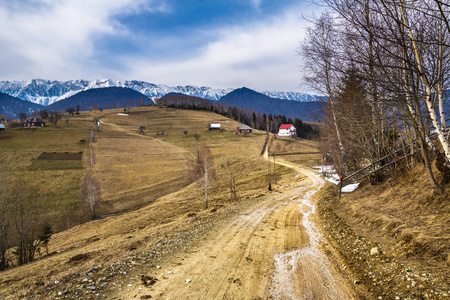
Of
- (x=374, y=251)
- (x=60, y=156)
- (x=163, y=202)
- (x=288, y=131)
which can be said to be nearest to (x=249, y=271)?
(x=374, y=251)

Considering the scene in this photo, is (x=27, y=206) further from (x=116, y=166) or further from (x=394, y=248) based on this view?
(x=394, y=248)

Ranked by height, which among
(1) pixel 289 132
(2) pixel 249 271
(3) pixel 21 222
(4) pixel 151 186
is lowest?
(4) pixel 151 186

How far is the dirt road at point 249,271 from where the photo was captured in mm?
6285

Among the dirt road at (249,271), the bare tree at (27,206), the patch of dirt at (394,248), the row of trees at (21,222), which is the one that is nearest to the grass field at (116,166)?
the bare tree at (27,206)

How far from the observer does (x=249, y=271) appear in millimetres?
7648

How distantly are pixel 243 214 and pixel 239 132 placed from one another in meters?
109

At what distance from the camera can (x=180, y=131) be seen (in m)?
126

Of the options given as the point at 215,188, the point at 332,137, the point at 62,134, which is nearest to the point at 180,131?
the point at 62,134

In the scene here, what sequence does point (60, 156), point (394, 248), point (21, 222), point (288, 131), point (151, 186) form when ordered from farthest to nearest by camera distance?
point (288, 131) < point (60, 156) < point (151, 186) < point (21, 222) < point (394, 248)

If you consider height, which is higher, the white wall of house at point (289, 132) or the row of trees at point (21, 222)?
the white wall of house at point (289, 132)

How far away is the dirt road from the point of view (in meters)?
6.28

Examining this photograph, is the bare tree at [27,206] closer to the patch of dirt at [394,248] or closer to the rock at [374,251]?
the patch of dirt at [394,248]

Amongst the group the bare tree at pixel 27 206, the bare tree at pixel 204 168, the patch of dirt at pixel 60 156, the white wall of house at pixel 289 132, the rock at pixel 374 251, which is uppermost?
the white wall of house at pixel 289 132

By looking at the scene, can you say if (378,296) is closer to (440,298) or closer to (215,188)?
(440,298)
